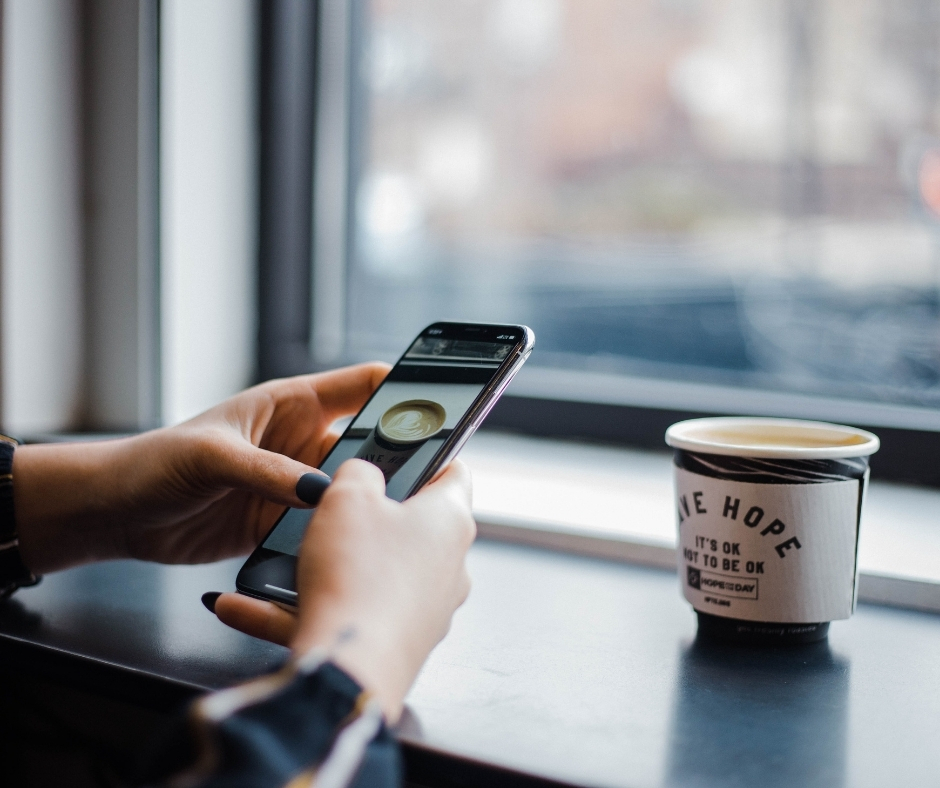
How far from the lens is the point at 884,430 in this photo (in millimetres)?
815

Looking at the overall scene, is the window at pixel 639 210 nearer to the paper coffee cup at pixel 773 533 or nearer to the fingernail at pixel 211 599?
the paper coffee cup at pixel 773 533

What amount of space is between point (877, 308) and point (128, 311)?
779 millimetres

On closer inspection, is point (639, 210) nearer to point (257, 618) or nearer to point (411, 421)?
point (411, 421)

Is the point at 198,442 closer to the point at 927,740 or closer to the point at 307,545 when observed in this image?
the point at 307,545

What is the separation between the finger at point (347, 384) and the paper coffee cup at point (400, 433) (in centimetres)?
6

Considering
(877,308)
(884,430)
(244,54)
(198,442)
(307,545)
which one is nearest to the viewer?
(307,545)

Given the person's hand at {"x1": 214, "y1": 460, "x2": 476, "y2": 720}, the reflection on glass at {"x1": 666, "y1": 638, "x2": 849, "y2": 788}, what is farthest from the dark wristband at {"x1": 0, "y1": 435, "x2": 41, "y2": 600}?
the reflection on glass at {"x1": 666, "y1": 638, "x2": 849, "y2": 788}

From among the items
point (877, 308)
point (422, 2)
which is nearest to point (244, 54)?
Result: point (422, 2)

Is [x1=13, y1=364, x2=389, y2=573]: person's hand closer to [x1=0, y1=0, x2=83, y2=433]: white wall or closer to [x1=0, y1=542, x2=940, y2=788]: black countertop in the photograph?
[x1=0, y1=542, x2=940, y2=788]: black countertop

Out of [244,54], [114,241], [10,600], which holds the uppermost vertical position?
[244,54]

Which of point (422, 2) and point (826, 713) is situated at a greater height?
point (422, 2)

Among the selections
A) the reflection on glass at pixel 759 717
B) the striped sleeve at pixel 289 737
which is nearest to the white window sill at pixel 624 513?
the reflection on glass at pixel 759 717

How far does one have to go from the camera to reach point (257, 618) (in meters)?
0.49

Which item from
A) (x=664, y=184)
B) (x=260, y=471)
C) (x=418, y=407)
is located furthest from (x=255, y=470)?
(x=664, y=184)
